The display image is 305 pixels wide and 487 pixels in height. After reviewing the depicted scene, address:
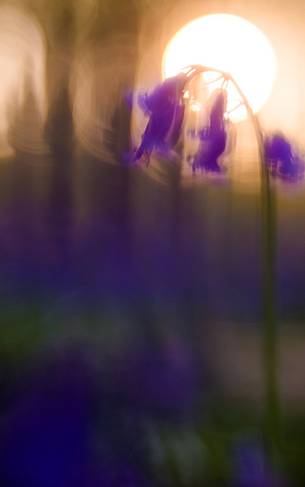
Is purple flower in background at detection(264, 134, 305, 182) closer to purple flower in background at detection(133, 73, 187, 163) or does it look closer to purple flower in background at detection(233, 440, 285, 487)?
purple flower in background at detection(133, 73, 187, 163)

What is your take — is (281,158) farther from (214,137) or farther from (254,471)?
(254,471)

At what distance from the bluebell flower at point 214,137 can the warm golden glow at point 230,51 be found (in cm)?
47

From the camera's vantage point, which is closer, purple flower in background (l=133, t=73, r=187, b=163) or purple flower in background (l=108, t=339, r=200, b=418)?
purple flower in background (l=133, t=73, r=187, b=163)

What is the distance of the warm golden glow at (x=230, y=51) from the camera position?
4.08 feet

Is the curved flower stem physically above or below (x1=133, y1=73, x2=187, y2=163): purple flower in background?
below

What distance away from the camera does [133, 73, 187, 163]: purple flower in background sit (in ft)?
2.46

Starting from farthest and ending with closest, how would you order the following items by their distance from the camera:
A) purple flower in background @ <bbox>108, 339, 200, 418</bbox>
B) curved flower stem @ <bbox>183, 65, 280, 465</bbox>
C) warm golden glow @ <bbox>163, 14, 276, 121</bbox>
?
warm golden glow @ <bbox>163, 14, 276, 121</bbox> < purple flower in background @ <bbox>108, 339, 200, 418</bbox> < curved flower stem @ <bbox>183, 65, 280, 465</bbox>

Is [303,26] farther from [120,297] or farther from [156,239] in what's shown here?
[120,297]

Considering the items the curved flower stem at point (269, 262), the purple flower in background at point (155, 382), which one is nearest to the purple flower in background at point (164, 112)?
the curved flower stem at point (269, 262)

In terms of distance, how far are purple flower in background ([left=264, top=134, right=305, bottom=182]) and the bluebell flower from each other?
0.06 m

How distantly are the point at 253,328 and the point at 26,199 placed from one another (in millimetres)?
645

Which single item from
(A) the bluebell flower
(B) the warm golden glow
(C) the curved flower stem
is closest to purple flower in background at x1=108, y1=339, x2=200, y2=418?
(C) the curved flower stem

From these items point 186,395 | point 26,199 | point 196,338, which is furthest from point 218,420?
point 26,199

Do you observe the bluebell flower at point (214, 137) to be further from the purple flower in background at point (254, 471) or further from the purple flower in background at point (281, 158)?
the purple flower in background at point (254, 471)
